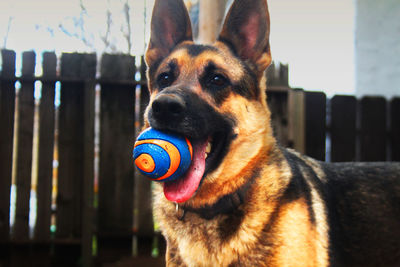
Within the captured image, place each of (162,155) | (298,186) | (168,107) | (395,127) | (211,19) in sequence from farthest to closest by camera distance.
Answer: (395,127) → (211,19) → (298,186) → (168,107) → (162,155)

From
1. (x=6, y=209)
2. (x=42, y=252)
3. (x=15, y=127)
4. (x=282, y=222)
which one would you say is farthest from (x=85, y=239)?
(x=282, y=222)

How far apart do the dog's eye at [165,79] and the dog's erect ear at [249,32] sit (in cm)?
41

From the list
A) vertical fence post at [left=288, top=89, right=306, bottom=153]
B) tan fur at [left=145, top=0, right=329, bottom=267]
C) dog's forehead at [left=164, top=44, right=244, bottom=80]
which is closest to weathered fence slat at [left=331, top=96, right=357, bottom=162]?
vertical fence post at [left=288, top=89, right=306, bottom=153]

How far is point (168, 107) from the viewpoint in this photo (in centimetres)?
180

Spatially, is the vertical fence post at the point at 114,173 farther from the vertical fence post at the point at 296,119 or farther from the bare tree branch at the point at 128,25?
the bare tree branch at the point at 128,25

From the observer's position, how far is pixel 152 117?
6.12 feet

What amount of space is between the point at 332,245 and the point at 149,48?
1.66 metres

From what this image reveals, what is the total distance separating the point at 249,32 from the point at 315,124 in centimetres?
246

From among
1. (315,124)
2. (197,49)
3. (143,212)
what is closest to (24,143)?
(143,212)

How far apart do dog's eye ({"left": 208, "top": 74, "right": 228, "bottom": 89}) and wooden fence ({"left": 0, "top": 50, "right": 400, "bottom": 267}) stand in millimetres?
1899

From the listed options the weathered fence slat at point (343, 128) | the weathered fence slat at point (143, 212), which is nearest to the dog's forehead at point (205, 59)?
the weathered fence slat at point (143, 212)

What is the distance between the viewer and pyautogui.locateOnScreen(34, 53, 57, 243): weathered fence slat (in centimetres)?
384

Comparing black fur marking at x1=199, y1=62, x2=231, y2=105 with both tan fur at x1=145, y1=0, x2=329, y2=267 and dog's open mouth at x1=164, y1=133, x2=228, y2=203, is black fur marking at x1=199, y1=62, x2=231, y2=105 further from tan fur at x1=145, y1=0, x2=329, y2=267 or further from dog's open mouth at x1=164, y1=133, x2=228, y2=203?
dog's open mouth at x1=164, y1=133, x2=228, y2=203

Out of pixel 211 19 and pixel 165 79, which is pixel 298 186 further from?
pixel 211 19
